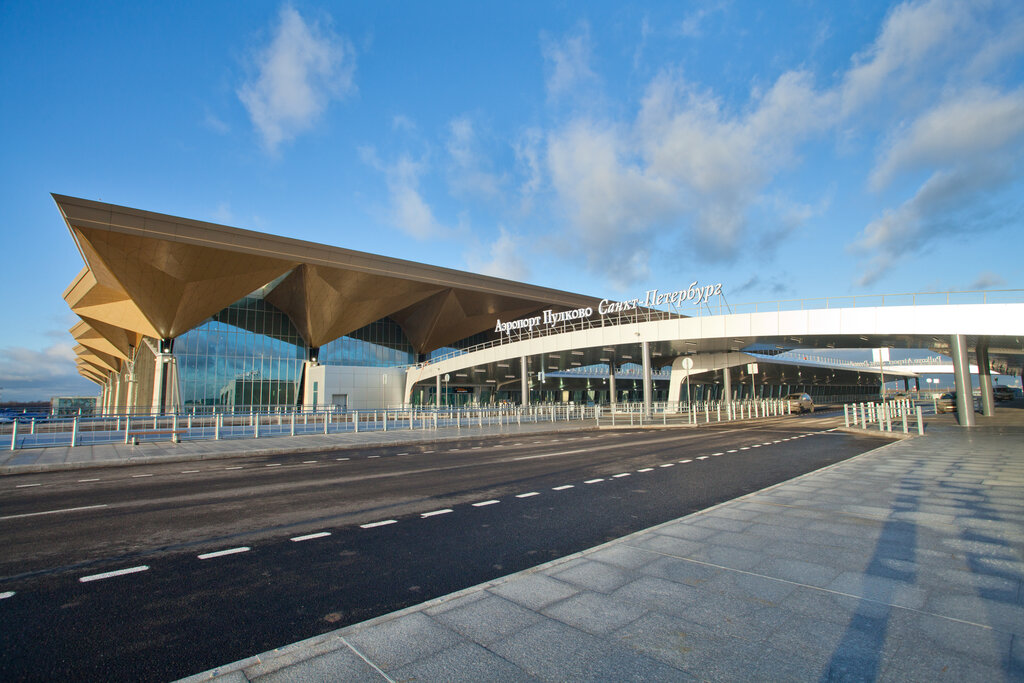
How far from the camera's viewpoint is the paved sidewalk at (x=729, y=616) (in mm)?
3037

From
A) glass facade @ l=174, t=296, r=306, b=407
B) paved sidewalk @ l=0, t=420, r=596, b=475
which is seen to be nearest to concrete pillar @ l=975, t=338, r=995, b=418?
paved sidewalk @ l=0, t=420, r=596, b=475

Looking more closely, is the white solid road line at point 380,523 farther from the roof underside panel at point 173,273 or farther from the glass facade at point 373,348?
the glass facade at point 373,348

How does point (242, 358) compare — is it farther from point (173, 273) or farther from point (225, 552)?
point (225, 552)

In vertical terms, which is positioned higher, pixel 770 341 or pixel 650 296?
pixel 650 296

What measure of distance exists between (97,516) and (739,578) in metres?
9.34

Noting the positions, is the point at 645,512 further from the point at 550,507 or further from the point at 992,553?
the point at 992,553

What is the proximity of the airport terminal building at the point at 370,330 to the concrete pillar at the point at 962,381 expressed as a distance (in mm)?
156

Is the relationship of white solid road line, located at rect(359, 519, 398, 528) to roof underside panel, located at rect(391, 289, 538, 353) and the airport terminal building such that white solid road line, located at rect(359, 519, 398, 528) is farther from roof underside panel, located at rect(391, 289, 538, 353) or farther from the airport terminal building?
roof underside panel, located at rect(391, 289, 538, 353)

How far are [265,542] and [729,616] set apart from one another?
5429mm

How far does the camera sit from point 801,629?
349cm

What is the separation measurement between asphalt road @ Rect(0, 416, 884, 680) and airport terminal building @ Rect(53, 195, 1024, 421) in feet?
74.0

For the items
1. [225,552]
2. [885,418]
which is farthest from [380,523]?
[885,418]

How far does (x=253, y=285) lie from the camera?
46.1 m

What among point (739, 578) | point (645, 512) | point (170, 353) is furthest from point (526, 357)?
point (739, 578)
